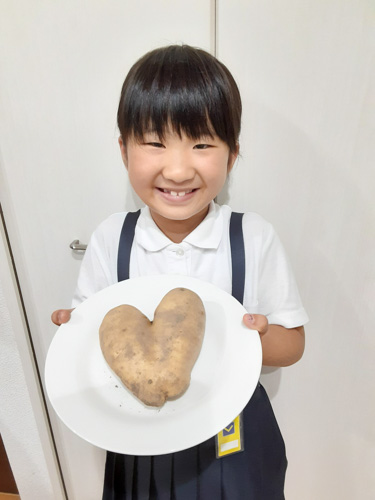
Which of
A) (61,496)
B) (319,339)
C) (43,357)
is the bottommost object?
(61,496)

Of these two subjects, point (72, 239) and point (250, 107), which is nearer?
point (250, 107)

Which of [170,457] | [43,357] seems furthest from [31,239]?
[170,457]

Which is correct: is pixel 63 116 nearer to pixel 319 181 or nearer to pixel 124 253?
pixel 124 253

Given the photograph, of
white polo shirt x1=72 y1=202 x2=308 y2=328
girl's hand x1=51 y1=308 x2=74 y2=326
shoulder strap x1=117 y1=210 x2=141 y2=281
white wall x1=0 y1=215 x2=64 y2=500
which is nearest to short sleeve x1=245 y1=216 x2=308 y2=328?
white polo shirt x1=72 y1=202 x2=308 y2=328

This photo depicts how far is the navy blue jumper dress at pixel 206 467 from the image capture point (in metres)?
0.69

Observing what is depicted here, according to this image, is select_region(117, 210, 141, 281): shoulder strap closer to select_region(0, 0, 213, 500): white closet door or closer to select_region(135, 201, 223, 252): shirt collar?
select_region(135, 201, 223, 252): shirt collar

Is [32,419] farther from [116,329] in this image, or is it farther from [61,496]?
[116,329]

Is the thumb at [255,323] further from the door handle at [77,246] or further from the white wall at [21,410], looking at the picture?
the white wall at [21,410]

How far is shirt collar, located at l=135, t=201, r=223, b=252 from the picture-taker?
2.23 ft

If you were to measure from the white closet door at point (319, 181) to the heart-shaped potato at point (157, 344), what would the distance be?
37cm

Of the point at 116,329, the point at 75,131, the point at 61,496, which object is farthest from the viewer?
the point at 61,496

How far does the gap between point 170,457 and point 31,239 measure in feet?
2.02

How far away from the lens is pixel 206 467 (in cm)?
69

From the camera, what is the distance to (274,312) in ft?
2.26
